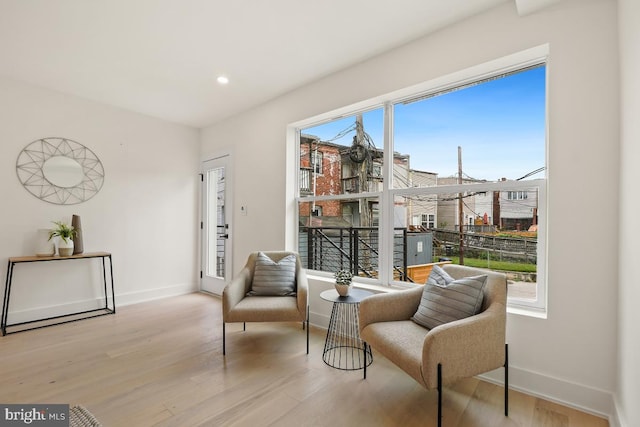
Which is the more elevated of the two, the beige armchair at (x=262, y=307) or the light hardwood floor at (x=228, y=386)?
the beige armchair at (x=262, y=307)

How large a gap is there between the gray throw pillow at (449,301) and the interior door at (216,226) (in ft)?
9.66

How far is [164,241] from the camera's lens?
4.39m

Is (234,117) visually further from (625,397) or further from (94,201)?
(625,397)

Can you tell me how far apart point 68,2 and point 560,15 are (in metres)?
3.23

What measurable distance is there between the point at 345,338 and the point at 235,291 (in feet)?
3.67

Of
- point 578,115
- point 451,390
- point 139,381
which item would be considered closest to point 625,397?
point 451,390

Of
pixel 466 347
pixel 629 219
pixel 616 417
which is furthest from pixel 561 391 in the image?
pixel 629 219

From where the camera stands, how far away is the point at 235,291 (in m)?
2.63

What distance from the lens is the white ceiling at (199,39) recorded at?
2.11m

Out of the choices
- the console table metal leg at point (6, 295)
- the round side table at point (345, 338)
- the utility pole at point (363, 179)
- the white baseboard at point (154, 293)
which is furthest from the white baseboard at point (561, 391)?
the console table metal leg at point (6, 295)

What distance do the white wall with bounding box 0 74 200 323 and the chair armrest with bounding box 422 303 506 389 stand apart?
397 centimetres

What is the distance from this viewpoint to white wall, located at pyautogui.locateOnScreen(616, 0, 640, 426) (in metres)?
1.35

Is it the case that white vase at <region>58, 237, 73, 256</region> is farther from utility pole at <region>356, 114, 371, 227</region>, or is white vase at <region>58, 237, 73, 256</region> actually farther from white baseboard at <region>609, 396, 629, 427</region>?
white baseboard at <region>609, 396, 629, 427</region>

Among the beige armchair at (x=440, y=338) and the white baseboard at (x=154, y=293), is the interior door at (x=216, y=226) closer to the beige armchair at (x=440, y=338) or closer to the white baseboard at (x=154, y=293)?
the white baseboard at (x=154, y=293)
